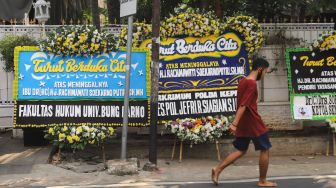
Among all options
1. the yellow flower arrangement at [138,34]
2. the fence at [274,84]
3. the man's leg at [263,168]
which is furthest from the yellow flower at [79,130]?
the man's leg at [263,168]

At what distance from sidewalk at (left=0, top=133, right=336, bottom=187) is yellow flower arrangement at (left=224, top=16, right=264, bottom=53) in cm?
208

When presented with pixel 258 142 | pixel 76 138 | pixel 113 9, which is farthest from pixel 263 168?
pixel 113 9

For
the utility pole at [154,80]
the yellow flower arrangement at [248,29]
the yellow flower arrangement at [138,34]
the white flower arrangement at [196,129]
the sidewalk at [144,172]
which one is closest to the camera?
the sidewalk at [144,172]

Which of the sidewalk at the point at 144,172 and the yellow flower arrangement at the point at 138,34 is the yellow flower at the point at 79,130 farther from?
the yellow flower arrangement at the point at 138,34

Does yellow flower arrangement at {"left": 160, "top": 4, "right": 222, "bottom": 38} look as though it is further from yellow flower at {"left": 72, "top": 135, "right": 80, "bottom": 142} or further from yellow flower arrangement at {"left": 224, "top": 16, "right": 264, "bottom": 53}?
yellow flower at {"left": 72, "top": 135, "right": 80, "bottom": 142}

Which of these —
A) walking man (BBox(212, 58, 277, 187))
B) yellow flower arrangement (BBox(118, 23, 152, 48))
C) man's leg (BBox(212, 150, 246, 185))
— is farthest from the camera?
yellow flower arrangement (BBox(118, 23, 152, 48))

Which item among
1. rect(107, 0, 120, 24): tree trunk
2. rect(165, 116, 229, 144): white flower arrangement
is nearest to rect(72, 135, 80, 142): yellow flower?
rect(165, 116, 229, 144): white flower arrangement

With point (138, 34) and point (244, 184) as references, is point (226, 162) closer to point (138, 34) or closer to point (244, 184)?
point (244, 184)

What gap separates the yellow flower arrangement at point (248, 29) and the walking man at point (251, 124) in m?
2.26

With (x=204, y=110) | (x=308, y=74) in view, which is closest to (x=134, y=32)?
(x=204, y=110)

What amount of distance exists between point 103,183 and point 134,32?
3.00 meters

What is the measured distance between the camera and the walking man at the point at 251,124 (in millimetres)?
6266

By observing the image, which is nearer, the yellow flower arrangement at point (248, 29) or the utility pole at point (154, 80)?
the utility pole at point (154, 80)

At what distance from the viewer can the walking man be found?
6266 millimetres
